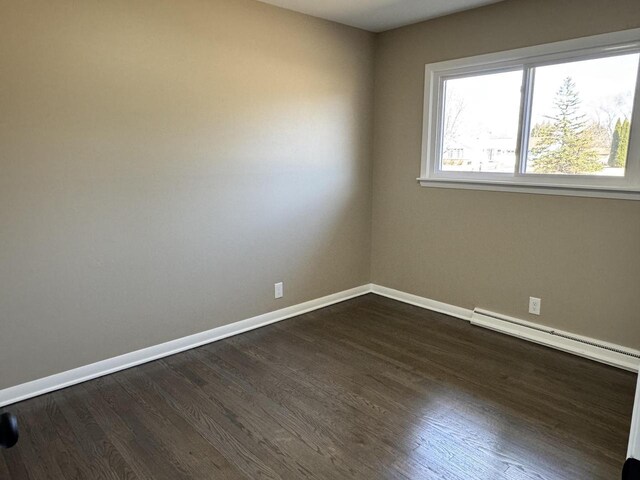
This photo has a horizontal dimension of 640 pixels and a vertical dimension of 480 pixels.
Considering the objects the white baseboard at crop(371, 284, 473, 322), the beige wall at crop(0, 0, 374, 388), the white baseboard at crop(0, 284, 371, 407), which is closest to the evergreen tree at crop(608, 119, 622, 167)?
the white baseboard at crop(371, 284, 473, 322)

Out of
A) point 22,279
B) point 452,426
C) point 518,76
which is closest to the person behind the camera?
point 452,426

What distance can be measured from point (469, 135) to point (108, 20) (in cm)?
271

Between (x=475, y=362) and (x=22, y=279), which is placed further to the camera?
(x=475, y=362)

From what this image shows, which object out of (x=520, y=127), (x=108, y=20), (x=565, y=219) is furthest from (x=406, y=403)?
(x=108, y=20)

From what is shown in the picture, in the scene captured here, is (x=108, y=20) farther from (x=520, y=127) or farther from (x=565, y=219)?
(x=565, y=219)

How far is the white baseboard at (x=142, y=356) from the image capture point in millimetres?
2471

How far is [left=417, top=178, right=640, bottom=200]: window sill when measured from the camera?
2.74 m

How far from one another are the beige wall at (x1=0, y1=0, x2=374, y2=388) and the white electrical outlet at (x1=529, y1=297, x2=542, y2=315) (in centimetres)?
173

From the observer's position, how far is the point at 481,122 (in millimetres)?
3459

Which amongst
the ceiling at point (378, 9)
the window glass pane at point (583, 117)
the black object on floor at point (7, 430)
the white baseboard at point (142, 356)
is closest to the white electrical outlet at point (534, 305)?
the window glass pane at point (583, 117)

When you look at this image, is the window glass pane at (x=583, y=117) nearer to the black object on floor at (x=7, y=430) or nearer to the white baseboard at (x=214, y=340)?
the white baseboard at (x=214, y=340)

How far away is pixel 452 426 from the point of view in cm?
223

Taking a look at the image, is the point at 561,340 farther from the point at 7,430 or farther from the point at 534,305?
the point at 7,430

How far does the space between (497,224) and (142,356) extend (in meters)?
2.78
